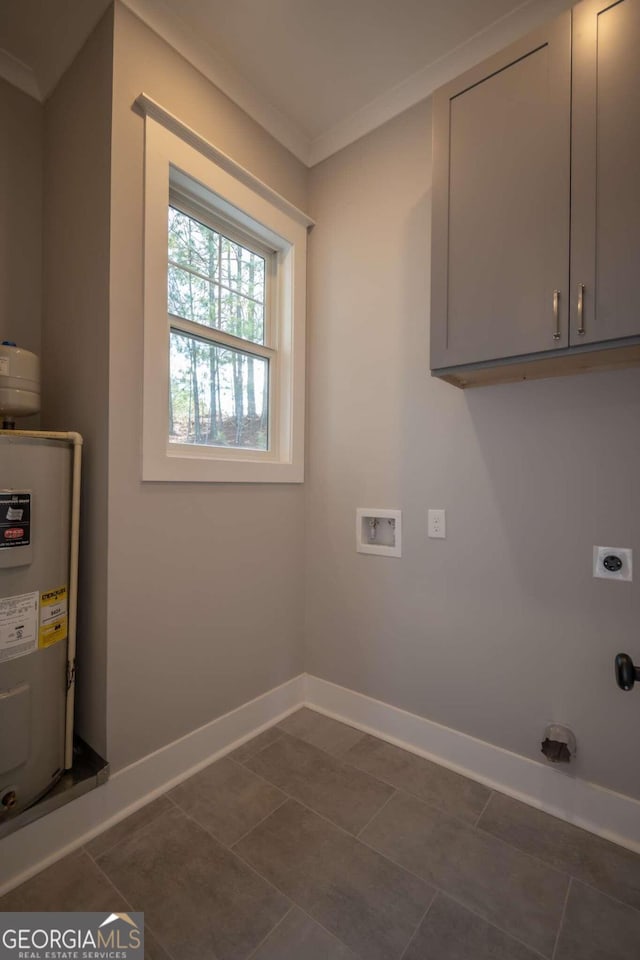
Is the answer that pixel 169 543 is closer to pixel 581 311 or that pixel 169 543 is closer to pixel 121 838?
pixel 121 838

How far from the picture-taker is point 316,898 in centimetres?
122

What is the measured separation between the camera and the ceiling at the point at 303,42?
157 centimetres

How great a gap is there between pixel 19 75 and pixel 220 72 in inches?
33.2

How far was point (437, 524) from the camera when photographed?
183 centimetres

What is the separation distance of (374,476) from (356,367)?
545 mm

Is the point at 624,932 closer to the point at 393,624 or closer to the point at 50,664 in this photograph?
the point at 393,624

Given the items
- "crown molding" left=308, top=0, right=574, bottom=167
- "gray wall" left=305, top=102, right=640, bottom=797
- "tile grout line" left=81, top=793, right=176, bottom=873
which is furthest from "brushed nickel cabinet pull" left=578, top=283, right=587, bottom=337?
"tile grout line" left=81, top=793, right=176, bottom=873

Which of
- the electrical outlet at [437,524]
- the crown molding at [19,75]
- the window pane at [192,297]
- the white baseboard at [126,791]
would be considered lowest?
the white baseboard at [126,791]

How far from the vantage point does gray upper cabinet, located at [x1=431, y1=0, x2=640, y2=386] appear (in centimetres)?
119

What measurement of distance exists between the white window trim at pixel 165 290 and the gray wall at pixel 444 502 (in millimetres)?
126

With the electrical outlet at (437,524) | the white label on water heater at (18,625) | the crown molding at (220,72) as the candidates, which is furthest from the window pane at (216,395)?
the crown molding at (220,72)

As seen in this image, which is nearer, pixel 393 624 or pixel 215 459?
pixel 215 459

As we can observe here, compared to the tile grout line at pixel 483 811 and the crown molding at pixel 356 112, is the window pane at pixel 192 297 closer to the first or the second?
the crown molding at pixel 356 112

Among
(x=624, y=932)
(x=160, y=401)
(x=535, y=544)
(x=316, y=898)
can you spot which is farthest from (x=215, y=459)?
(x=624, y=932)
